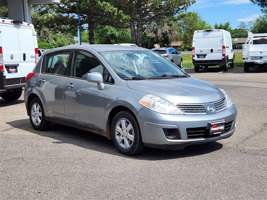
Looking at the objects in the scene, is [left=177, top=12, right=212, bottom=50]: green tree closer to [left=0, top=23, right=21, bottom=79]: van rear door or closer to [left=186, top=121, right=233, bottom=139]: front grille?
[left=0, top=23, right=21, bottom=79]: van rear door

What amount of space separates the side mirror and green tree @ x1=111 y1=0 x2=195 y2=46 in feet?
95.8

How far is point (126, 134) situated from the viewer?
5.46 meters

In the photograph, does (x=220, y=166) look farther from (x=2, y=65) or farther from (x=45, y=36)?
(x=45, y=36)

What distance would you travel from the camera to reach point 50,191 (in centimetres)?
415

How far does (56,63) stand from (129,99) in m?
2.29

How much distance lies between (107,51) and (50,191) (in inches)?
111

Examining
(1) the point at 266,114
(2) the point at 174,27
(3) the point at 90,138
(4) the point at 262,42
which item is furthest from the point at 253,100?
(2) the point at 174,27

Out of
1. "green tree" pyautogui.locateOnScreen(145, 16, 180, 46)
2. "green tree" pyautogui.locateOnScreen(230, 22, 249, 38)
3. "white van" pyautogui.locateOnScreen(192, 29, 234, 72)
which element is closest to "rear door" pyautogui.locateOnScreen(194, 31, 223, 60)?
"white van" pyautogui.locateOnScreen(192, 29, 234, 72)

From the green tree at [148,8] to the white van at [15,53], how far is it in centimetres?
2375

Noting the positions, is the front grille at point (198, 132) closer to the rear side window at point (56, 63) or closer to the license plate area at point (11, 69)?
the rear side window at point (56, 63)

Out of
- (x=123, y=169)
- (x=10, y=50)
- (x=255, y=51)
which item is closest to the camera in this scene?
(x=123, y=169)

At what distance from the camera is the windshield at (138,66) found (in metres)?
5.96

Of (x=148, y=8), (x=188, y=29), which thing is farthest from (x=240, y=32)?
(x=148, y=8)

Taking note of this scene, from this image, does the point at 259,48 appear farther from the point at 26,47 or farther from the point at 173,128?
the point at 173,128
